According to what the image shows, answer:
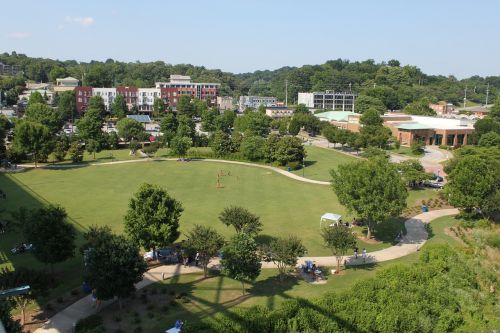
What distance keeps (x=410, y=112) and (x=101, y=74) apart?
381 ft

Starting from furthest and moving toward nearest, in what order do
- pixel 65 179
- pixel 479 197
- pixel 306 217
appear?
1. pixel 65 179
2. pixel 306 217
3. pixel 479 197

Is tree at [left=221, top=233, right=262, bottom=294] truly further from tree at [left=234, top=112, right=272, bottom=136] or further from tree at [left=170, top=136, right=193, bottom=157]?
tree at [left=234, top=112, right=272, bottom=136]

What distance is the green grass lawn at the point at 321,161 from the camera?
6500cm

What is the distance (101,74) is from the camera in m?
171

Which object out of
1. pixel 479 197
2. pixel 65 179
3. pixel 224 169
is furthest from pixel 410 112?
pixel 65 179

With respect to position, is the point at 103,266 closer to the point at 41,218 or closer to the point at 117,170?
the point at 41,218

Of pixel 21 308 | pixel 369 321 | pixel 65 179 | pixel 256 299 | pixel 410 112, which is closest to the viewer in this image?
pixel 369 321

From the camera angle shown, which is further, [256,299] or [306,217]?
[306,217]

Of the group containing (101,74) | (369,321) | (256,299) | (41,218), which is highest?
(101,74)

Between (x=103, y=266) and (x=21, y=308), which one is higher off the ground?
(x=103, y=266)

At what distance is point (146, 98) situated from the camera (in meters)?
142

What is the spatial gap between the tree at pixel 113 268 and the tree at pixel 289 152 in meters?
45.9

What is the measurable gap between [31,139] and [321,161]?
4647cm

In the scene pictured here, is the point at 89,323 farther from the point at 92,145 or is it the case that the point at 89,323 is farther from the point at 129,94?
the point at 129,94
